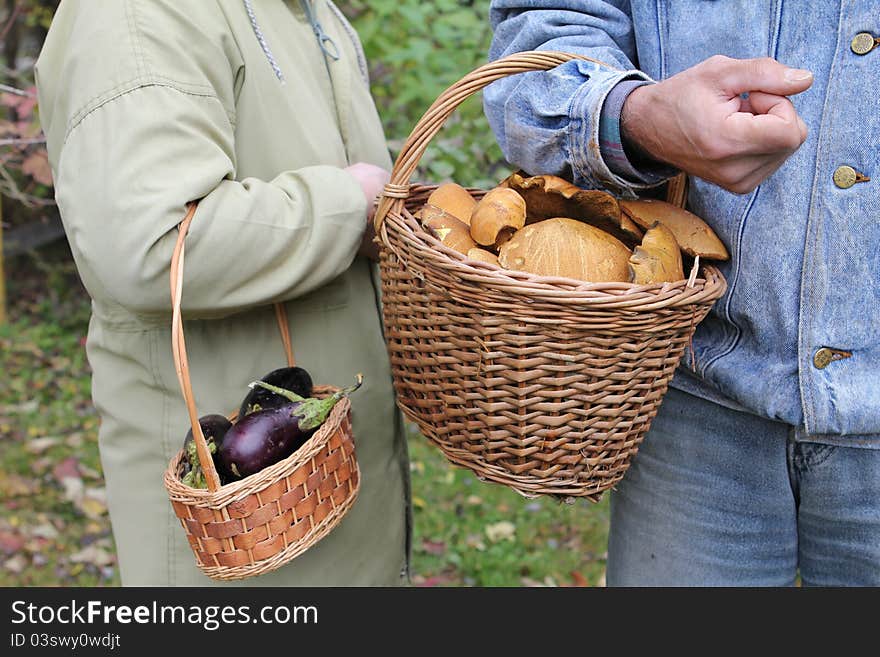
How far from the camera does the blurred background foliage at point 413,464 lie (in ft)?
9.37

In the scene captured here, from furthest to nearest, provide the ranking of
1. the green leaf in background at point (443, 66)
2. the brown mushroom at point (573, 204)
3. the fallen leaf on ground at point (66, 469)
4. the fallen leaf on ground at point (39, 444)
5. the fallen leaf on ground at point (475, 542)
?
the fallen leaf on ground at point (39, 444)
the fallen leaf on ground at point (66, 469)
the fallen leaf on ground at point (475, 542)
the green leaf in background at point (443, 66)
the brown mushroom at point (573, 204)

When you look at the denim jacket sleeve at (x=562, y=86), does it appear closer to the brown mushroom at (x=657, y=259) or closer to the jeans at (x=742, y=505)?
the brown mushroom at (x=657, y=259)

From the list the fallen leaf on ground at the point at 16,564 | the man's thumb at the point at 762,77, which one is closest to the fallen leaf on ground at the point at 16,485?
the fallen leaf on ground at the point at 16,564

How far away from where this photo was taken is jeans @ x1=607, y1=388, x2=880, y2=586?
125cm

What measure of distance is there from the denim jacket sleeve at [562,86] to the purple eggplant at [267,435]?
0.51 m

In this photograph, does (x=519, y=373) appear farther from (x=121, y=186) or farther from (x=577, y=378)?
(x=121, y=186)

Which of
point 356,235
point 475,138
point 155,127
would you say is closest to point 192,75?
point 155,127

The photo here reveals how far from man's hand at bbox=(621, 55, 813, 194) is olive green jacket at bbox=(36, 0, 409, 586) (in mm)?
510

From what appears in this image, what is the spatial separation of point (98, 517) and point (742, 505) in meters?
2.77

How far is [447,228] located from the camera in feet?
3.89

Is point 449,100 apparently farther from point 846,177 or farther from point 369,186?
point 846,177

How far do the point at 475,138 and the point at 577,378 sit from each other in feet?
6.30
